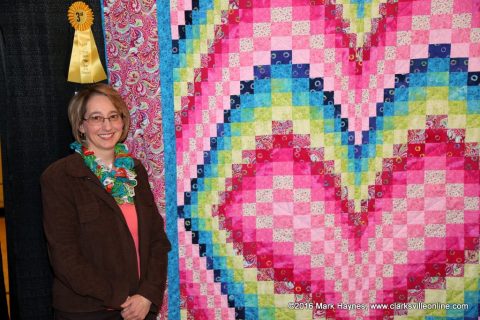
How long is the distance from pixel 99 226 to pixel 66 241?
4.4 inches

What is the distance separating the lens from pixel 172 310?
6.36 ft

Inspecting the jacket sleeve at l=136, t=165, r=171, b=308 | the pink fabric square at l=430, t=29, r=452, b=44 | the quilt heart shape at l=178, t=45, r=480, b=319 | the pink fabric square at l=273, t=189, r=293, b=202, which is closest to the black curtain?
the jacket sleeve at l=136, t=165, r=171, b=308

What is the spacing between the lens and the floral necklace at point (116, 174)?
1.52m

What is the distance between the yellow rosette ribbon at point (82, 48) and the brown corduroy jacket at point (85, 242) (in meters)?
0.43

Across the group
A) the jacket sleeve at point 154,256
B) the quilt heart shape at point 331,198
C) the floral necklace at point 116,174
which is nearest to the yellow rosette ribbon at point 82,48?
the floral necklace at point 116,174

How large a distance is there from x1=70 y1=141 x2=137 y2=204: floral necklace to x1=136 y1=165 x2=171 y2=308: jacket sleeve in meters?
0.07

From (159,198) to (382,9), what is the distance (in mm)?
1237

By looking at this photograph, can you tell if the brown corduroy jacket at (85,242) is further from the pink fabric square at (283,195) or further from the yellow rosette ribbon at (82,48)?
the pink fabric square at (283,195)

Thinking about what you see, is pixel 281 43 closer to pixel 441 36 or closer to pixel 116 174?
pixel 441 36

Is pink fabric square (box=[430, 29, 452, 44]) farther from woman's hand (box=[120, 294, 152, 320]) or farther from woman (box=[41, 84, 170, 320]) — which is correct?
woman's hand (box=[120, 294, 152, 320])

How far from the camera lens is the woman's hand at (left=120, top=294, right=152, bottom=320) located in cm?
150

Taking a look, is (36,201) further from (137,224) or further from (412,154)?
(412,154)

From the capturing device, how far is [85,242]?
1455 millimetres

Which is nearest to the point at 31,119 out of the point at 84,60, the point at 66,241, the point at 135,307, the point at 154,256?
the point at 84,60
